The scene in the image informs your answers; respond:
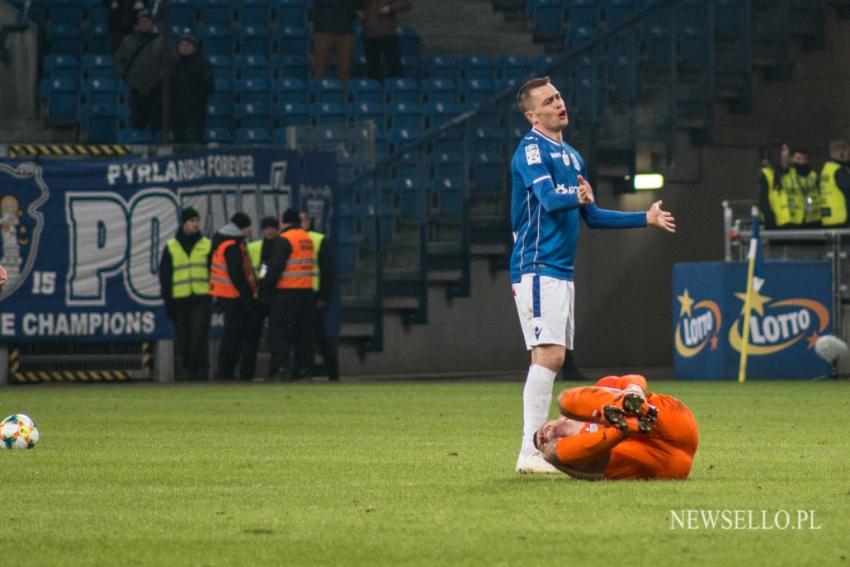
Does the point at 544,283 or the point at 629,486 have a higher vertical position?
the point at 544,283

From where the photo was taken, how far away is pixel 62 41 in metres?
28.1

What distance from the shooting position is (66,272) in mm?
23891

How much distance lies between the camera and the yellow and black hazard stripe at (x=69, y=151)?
2377 centimetres

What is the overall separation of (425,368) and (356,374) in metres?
1.11

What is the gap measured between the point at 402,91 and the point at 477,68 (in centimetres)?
171

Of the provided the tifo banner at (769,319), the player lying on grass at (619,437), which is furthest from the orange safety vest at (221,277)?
the player lying on grass at (619,437)

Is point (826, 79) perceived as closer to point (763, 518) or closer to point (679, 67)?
point (679, 67)

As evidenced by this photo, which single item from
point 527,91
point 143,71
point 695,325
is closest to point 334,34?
point 143,71

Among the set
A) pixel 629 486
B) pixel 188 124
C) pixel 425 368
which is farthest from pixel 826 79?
pixel 629 486

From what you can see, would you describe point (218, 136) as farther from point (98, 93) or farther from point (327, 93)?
point (98, 93)

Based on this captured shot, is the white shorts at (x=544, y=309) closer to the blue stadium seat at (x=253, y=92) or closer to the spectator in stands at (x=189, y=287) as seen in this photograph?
the spectator in stands at (x=189, y=287)

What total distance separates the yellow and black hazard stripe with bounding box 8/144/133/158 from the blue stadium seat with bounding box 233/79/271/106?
3.44 metres

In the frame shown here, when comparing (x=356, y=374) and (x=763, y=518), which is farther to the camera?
(x=356, y=374)

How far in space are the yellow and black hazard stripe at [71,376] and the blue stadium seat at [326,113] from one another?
515 centimetres
